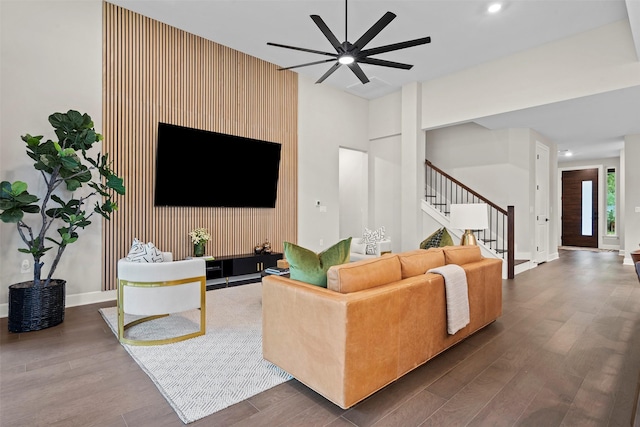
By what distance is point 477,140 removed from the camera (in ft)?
23.7

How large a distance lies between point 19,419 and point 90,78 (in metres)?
3.74

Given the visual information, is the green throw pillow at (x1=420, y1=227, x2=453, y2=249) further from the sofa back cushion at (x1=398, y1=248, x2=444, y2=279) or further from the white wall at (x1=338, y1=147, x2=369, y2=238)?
the white wall at (x1=338, y1=147, x2=369, y2=238)

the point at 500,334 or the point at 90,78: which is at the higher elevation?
the point at 90,78

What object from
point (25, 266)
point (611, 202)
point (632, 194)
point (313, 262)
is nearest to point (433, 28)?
point (313, 262)

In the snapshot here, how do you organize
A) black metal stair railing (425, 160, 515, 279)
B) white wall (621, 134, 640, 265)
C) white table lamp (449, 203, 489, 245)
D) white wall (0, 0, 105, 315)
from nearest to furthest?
white wall (0, 0, 105, 315), white table lamp (449, 203, 489, 245), black metal stair railing (425, 160, 515, 279), white wall (621, 134, 640, 265)

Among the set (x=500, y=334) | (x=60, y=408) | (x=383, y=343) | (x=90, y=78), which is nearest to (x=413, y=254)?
(x=383, y=343)

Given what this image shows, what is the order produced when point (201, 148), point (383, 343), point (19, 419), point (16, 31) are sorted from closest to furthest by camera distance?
1. point (19, 419)
2. point (383, 343)
3. point (16, 31)
4. point (201, 148)

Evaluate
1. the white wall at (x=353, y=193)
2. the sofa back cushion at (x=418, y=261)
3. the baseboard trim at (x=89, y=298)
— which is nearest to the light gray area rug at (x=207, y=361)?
the baseboard trim at (x=89, y=298)

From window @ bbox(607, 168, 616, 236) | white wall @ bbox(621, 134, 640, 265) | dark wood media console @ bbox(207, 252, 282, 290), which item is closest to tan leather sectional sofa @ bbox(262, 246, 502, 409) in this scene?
dark wood media console @ bbox(207, 252, 282, 290)

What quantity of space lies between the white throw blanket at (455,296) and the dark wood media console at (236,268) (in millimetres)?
3272

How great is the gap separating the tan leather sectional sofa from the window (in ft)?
33.8

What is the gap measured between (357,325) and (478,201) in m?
6.20

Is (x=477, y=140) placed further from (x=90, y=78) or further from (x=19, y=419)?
(x=19, y=419)

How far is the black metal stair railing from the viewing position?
5848 mm
